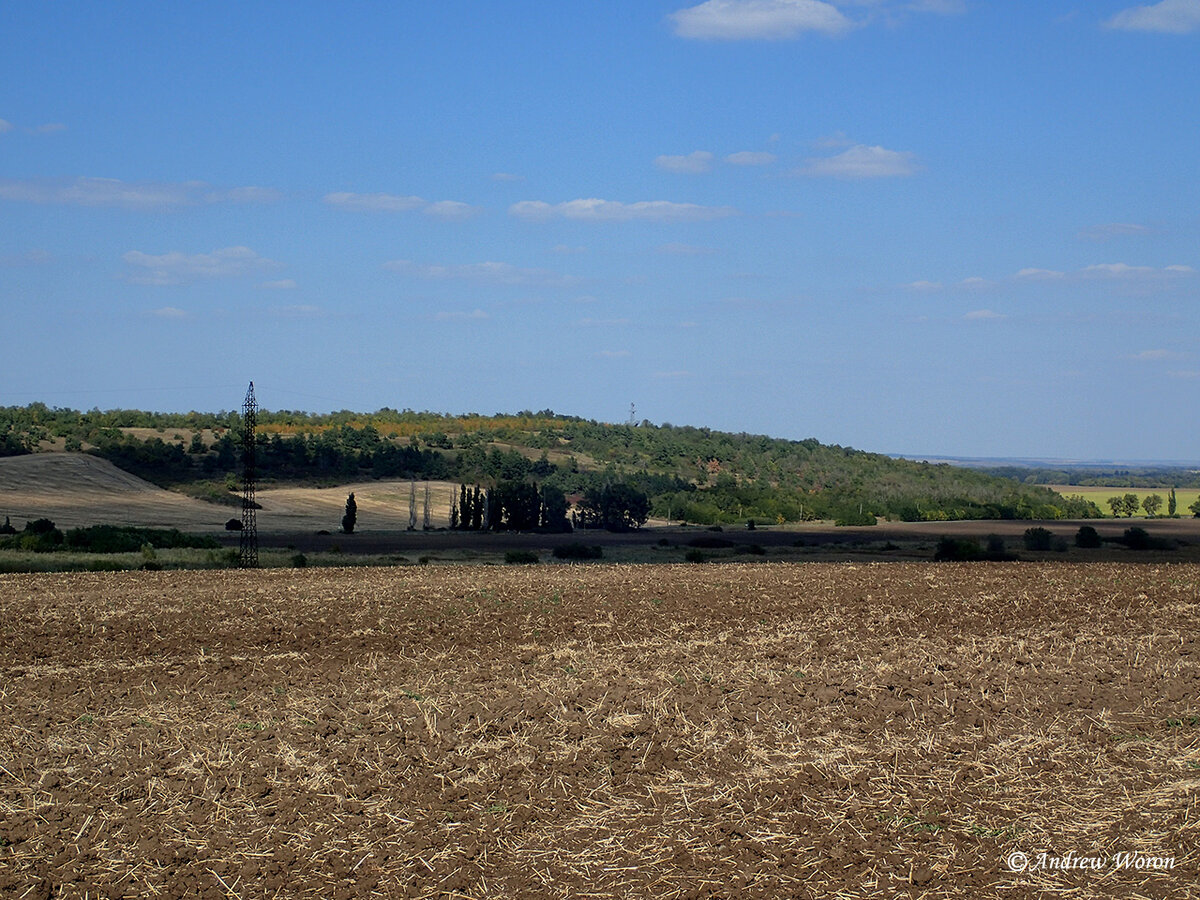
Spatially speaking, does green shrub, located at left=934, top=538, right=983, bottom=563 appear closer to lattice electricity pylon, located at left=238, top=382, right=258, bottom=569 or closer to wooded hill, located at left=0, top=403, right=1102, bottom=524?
lattice electricity pylon, located at left=238, top=382, right=258, bottom=569

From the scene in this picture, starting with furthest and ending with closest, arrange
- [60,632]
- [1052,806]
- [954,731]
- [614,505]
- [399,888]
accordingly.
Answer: [614,505]
[60,632]
[954,731]
[1052,806]
[399,888]

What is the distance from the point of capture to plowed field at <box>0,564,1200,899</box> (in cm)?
838

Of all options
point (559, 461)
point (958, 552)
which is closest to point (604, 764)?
point (958, 552)

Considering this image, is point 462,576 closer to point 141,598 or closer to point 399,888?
point 141,598

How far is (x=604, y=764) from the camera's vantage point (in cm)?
1084

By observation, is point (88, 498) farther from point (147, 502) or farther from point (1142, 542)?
point (1142, 542)

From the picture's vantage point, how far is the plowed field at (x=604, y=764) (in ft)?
27.5

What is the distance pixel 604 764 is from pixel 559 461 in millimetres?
119018

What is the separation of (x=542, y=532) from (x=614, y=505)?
922cm

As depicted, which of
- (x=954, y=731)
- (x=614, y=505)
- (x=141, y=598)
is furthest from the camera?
(x=614, y=505)

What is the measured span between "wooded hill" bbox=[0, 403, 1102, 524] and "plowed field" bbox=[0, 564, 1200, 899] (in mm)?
75551

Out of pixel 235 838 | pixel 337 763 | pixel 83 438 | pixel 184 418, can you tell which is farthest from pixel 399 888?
pixel 184 418

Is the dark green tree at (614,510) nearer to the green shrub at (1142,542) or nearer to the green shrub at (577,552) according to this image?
the green shrub at (577,552)

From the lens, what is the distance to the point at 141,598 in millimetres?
27422
